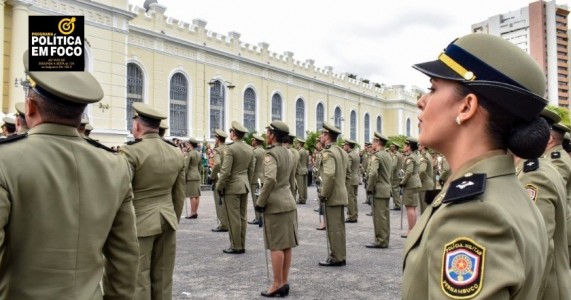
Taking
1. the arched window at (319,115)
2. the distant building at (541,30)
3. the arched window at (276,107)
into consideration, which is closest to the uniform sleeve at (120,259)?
the arched window at (276,107)

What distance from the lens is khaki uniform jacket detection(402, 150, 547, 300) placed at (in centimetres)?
122

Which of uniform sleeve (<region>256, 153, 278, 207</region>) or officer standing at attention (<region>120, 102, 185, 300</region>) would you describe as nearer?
officer standing at attention (<region>120, 102, 185, 300</region>)

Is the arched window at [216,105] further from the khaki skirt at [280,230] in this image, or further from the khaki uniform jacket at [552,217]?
the khaki uniform jacket at [552,217]

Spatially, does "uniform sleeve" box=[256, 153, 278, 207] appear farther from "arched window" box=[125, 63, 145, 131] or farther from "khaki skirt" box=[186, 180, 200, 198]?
"arched window" box=[125, 63, 145, 131]

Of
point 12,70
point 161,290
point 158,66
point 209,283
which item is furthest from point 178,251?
point 158,66

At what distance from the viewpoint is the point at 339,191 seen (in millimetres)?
7559

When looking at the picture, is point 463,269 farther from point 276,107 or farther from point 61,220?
point 276,107

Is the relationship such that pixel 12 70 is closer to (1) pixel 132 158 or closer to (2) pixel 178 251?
(2) pixel 178 251

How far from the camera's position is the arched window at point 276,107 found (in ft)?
112

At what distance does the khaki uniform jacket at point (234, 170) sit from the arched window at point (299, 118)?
28.0m

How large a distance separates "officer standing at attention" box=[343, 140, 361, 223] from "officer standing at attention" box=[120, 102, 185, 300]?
729cm

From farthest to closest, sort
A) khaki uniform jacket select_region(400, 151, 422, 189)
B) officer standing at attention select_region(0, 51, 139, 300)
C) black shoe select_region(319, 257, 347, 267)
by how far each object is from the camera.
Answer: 1. khaki uniform jacket select_region(400, 151, 422, 189)
2. black shoe select_region(319, 257, 347, 267)
3. officer standing at attention select_region(0, 51, 139, 300)

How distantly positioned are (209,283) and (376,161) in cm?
487

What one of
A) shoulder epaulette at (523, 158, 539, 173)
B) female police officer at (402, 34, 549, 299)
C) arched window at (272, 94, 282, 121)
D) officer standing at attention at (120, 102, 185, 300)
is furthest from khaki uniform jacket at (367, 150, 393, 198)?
arched window at (272, 94, 282, 121)
